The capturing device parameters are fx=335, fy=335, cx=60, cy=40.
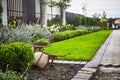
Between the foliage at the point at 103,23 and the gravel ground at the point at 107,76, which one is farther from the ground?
the foliage at the point at 103,23

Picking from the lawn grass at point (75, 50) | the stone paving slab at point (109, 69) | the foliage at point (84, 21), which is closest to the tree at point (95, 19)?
the foliage at point (84, 21)

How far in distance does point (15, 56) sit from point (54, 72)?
1.19m

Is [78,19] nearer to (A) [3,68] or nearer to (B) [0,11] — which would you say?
(B) [0,11]

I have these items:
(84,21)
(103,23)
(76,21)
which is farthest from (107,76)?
(103,23)

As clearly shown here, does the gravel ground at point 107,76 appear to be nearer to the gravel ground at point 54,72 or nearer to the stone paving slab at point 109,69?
the stone paving slab at point 109,69

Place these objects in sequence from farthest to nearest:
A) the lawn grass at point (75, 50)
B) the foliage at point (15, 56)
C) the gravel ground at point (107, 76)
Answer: the lawn grass at point (75, 50)
the gravel ground at point (107, 76)
the foliage at point (15, 56)

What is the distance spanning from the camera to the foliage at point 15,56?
6.13 meters

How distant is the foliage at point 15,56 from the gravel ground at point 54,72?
325mm

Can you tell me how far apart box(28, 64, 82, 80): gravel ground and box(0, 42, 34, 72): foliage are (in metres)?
0.33

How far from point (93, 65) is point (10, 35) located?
313 centimetres

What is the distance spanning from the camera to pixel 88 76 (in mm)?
6402

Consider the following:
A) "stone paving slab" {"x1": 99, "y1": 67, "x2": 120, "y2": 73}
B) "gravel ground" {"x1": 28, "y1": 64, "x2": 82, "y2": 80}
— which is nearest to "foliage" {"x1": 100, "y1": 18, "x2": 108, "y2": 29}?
"stone paving slab" {"x1": 99, "y1": 67, "x2": 120, "y2": 73}

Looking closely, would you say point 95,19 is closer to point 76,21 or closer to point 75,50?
point 76,21

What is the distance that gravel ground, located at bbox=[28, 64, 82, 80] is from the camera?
255 inches
